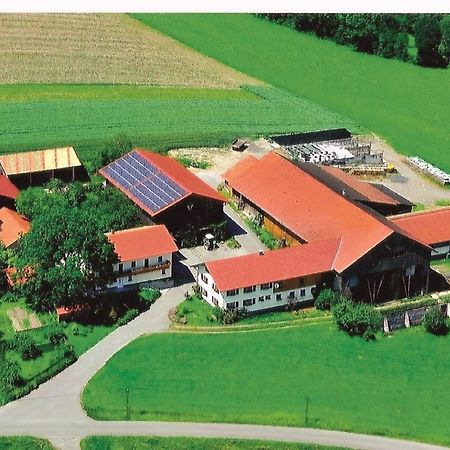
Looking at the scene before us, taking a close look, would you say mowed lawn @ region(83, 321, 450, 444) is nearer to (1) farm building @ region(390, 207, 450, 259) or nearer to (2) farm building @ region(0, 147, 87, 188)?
(1) farm building @ region(390, 207, 450, 259)

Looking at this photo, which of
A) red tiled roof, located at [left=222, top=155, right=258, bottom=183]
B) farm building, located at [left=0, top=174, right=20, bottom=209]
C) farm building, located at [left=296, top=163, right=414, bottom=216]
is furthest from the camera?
red tiled roof, located at [left=222, top=155, right=258, bottom=183]

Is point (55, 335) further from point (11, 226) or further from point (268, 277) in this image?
point (268, 277)

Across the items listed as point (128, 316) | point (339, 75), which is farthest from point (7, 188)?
point (339, 75)

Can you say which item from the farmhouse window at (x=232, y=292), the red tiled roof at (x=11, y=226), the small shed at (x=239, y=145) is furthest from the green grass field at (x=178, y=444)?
the small shed at (x=239, y=145)

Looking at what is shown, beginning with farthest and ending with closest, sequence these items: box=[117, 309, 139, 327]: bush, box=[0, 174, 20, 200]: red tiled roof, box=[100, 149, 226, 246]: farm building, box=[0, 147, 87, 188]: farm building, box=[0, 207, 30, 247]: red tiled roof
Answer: box=[0, 147, 87, 188]: farm building → box=[0, 174, 20, 200]: red tiled roof → box=[100, 149, 226, 246]: farm building → box=[0, 207, 30, 247]: red tiled roof → box=[117, 309, 139, 327]: bush

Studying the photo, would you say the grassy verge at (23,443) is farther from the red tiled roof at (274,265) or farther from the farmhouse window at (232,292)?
the farmhouse window at (232,292)

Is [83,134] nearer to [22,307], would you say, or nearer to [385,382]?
[22,307]

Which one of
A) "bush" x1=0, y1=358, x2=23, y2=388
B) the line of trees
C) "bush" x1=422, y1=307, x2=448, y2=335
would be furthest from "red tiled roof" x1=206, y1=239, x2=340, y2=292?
the line of trees

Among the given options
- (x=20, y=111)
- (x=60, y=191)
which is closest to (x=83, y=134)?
(x=20, y=111)
